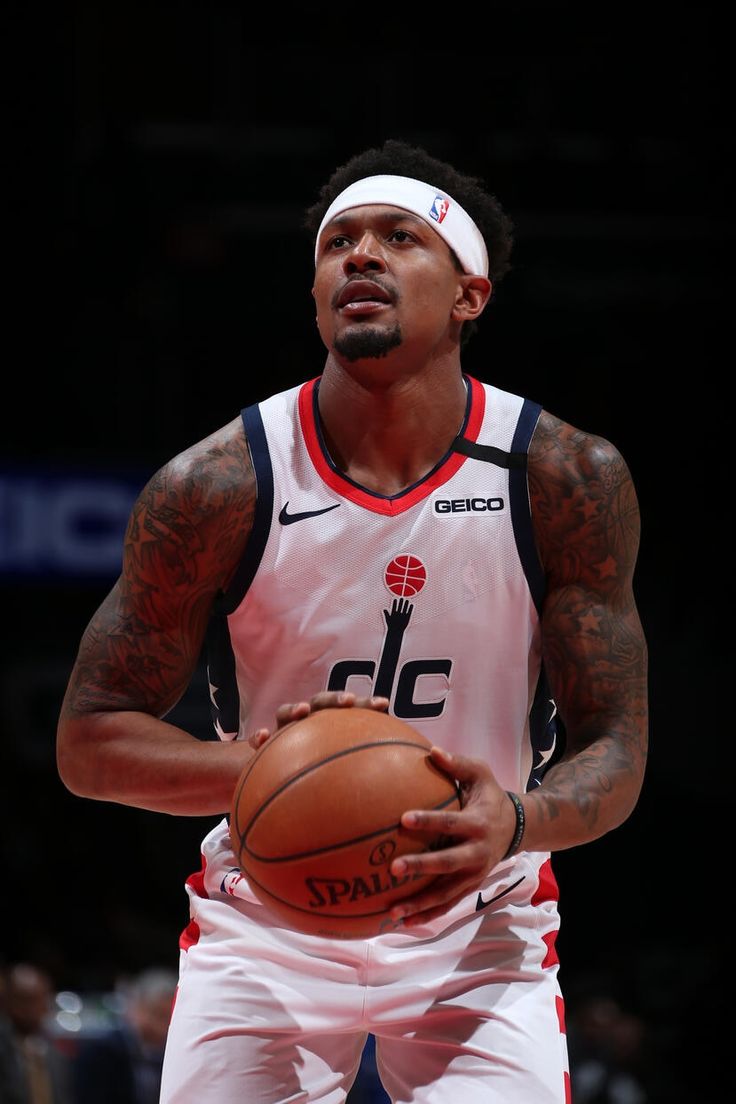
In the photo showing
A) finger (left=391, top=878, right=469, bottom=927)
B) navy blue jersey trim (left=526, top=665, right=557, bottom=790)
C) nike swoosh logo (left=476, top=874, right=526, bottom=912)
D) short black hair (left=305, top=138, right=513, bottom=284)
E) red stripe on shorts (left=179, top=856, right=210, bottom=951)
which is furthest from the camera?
short black hair (left=305, top=138, right=513, bottom=284)

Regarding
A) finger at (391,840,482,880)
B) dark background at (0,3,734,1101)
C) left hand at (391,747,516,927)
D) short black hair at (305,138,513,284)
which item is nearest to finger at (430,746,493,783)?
left hand at (391,747,516,927)

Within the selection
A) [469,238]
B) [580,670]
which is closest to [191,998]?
[580,670]

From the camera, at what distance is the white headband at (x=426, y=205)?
3646 millimetres

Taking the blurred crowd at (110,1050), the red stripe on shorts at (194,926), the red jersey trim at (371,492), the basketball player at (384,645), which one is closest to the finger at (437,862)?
the basketball player at (384,645)

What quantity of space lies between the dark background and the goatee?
5361mm

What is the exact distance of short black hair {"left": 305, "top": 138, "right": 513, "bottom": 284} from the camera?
384 cm

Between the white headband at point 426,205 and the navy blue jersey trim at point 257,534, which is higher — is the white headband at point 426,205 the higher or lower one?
the higher one

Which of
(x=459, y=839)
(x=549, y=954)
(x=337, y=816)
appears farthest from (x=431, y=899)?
(x=549, y=954)

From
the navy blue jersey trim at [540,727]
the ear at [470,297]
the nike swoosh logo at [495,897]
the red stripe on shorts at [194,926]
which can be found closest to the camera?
the nike swoosh logo at [495,897]

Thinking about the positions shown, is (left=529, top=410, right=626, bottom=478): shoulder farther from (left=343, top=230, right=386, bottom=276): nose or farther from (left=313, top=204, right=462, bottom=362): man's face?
(left=343, top=230, right=386, bottom=276): nose

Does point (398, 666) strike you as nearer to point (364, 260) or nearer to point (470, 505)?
point (470, 505)

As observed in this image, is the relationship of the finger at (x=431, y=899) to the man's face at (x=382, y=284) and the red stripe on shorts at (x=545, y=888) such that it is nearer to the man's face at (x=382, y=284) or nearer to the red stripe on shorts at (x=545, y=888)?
the red stripe on shorts at (x=545, y=888)

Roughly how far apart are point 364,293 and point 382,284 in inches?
1.9

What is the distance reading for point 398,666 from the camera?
3377 mm
